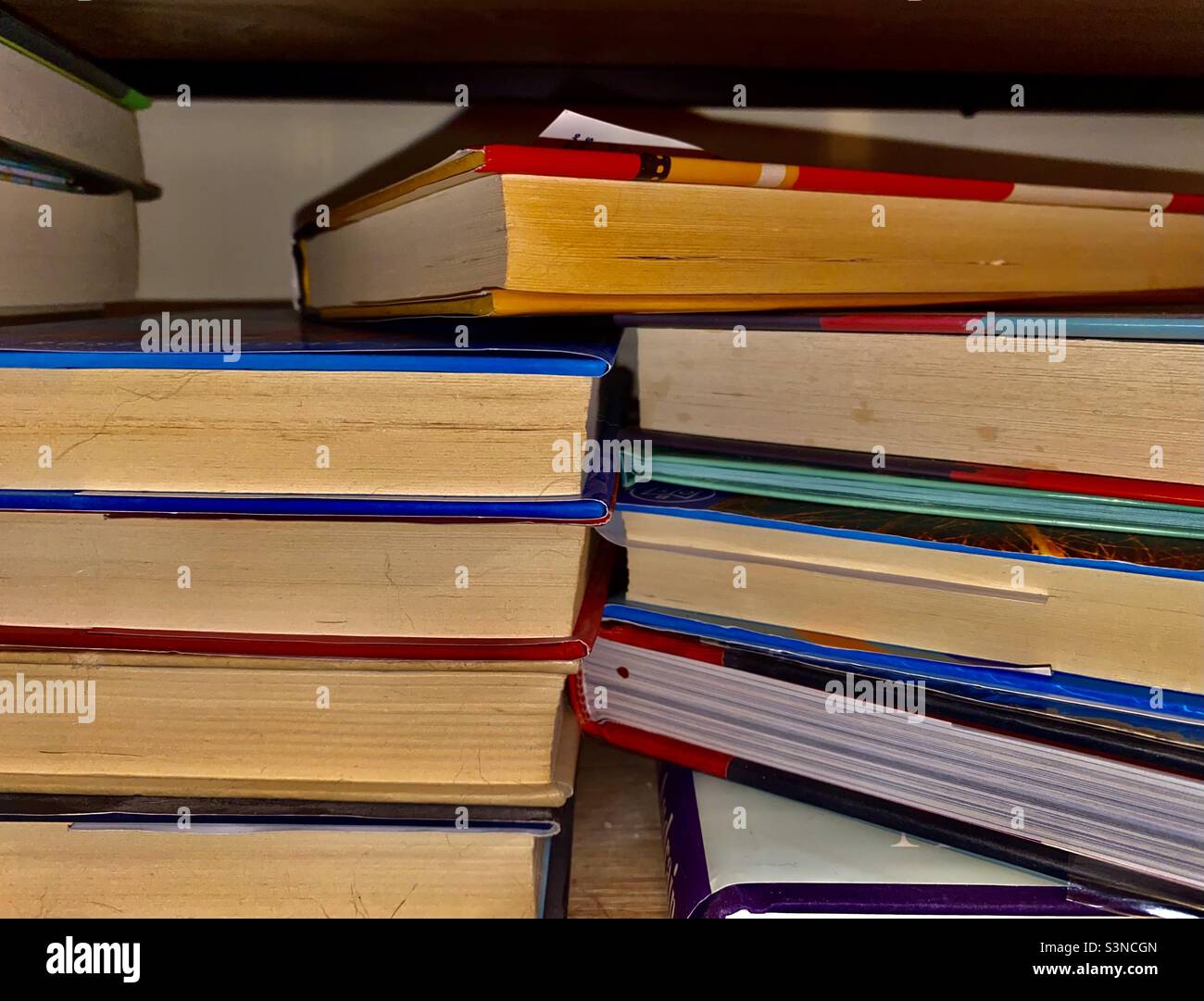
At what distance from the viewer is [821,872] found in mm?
474

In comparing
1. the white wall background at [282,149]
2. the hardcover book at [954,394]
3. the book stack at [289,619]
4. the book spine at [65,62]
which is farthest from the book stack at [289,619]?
the white wall background at [282,149]

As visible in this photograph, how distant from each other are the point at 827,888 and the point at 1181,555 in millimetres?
252

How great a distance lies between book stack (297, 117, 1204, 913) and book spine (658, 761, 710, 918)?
0.07ft

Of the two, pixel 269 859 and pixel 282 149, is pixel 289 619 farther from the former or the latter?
pixel 282 149

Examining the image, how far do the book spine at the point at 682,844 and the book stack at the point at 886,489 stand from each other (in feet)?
0.07

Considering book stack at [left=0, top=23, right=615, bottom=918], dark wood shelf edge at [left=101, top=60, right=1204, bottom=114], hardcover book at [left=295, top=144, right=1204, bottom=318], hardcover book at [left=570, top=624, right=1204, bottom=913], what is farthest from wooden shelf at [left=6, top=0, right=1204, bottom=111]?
hardcover book at [left=570, top=624, right=1204, bottom=913]

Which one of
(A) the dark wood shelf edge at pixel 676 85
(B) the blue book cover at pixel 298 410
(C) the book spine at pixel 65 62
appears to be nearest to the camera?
(B) the blue book cover at pixel 298 410

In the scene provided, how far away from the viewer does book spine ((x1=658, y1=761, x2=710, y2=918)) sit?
0.47 metres

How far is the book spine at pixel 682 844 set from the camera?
0.47 m

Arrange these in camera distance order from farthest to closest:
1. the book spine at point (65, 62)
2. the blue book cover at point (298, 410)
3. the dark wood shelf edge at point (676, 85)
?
the dark wood shelf edge at point (676, 85), the book spine at point (65, 62), the blue book cover at point (298, 410)

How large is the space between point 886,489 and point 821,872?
214 millimetres

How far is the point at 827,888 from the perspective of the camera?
460 millimetres

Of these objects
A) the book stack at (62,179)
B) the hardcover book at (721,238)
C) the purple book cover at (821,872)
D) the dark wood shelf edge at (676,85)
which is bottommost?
the purple book cover at (821,872)

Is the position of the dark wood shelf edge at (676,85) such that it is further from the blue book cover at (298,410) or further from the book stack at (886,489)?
the blue book cover at (298,410)
